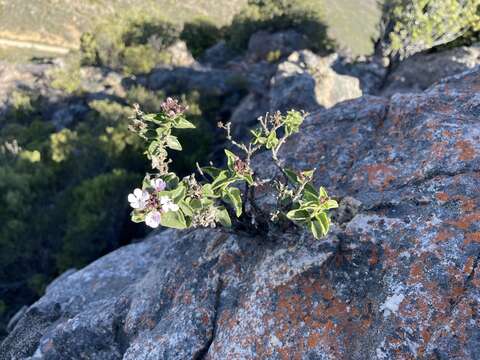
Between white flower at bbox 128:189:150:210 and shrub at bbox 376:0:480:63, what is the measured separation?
44.6 ft

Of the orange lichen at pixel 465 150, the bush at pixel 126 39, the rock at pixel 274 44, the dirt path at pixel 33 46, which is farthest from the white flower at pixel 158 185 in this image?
the dirt path at pixel 33 46

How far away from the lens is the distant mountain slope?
64.6 metres

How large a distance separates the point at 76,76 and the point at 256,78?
14.5 metres

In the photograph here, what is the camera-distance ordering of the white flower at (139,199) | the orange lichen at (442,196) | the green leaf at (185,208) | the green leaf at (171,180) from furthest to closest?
1. the orange lichen at (442,196)
2. the green leaf at (171,180)
3. the green leaf at (185,208)
4. the white flower at (139,199)

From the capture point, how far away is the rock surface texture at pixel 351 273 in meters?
3.34

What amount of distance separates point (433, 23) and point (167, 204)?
45.0 ft

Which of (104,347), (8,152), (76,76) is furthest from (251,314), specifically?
(76,76)

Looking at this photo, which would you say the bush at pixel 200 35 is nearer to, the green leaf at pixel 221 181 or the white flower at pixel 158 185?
the green leaf at pixel 221 181

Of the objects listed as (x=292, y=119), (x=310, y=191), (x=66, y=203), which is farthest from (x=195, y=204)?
(x=66, y=203)

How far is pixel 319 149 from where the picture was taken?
5602mm

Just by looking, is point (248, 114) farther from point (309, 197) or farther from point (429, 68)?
point (309, 197)

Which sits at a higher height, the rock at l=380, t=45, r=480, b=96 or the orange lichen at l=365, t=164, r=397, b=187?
the orange lichen at l=365, t=164, r=397, b=187

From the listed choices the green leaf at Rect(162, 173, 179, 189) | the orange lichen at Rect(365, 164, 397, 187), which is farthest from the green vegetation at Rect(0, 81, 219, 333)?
the green leaf at Rect(162, 173, 179, 189)

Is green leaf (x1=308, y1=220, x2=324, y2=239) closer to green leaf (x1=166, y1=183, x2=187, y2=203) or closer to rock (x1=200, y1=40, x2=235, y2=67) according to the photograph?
green leaf (x1=166, y1=183, x2=187, y2=203)
